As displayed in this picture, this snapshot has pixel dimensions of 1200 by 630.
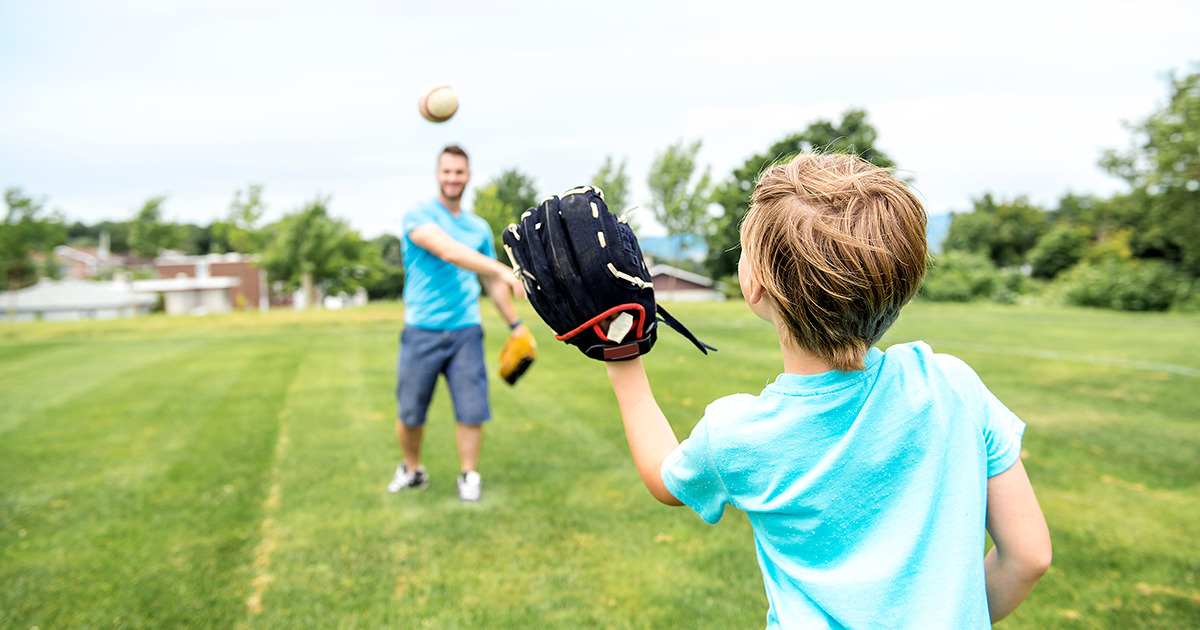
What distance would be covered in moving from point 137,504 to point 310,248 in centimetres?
4516

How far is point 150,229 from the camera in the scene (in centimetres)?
6028

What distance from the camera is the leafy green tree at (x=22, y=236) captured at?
38.1 meters

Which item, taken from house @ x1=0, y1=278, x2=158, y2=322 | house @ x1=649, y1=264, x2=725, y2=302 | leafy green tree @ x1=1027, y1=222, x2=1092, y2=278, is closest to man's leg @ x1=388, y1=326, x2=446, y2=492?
house @ x1=649, y1=264, x2=725, y2=302

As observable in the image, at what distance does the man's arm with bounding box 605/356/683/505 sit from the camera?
1427 mm

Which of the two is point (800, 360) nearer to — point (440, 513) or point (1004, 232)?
point (440, 513)

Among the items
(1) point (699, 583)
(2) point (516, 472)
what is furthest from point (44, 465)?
(1) point (699, 583)

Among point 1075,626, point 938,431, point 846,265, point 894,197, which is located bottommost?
point 1075,626

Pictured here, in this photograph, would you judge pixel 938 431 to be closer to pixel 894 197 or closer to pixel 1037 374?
pixel 894 197

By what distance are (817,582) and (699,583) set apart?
2.73 meters

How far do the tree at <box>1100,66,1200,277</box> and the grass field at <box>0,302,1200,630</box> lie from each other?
20747 millimetres

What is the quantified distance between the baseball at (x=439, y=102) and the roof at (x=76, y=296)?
60.5 meters

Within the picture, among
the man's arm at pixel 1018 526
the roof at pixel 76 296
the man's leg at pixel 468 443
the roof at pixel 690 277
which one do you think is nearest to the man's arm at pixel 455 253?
the man's leg at pixel 468 443

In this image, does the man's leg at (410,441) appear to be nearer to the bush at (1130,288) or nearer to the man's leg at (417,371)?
the man's leg at (417,371)

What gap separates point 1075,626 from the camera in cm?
346
